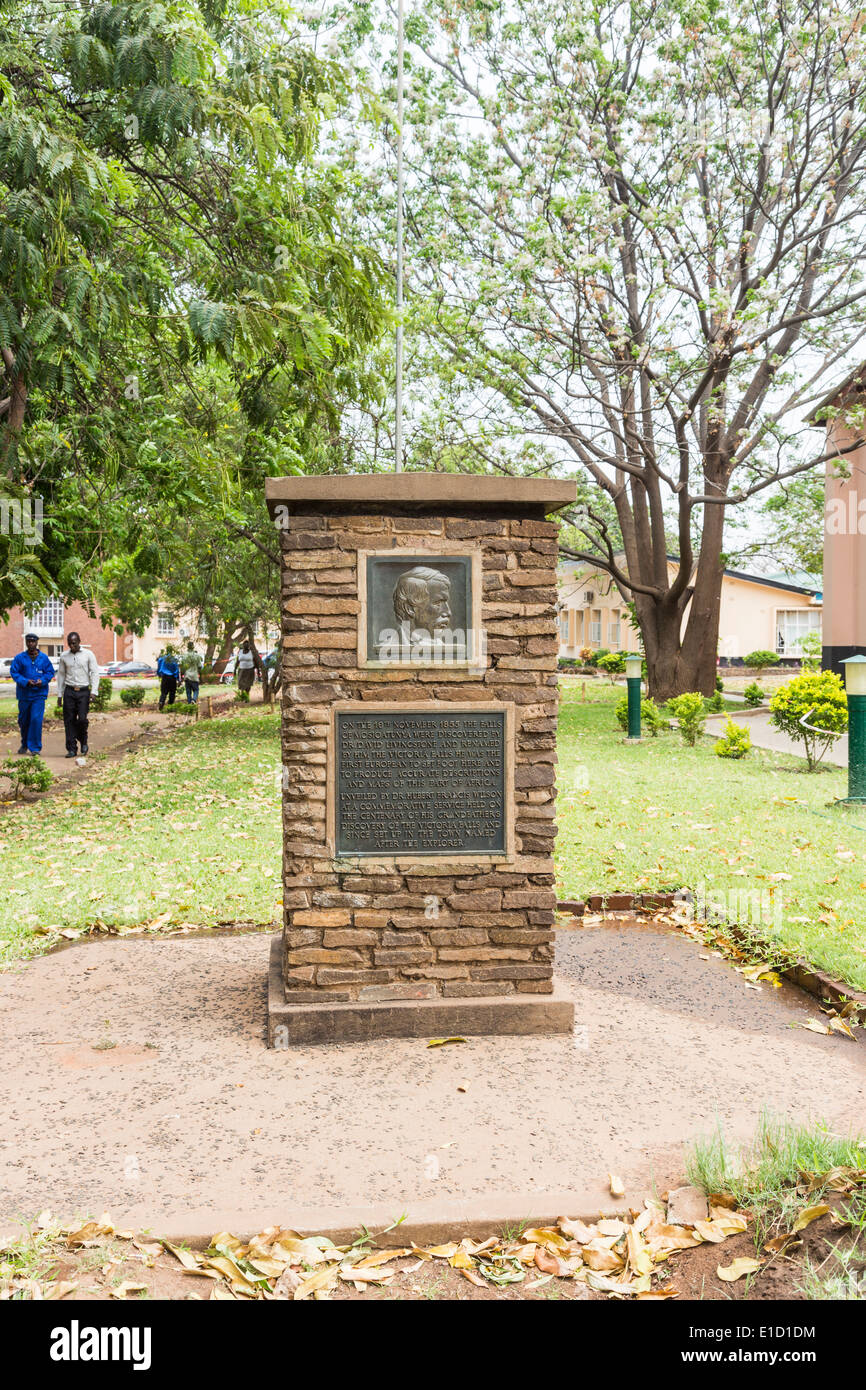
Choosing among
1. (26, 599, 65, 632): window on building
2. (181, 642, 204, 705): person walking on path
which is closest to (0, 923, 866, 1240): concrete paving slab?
(181, 642, 204, 705): person walking on path

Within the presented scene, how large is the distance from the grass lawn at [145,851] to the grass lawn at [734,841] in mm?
2439

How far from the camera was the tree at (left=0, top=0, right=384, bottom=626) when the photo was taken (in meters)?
6.76

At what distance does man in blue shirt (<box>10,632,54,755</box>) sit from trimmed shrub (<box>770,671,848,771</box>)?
10.1m

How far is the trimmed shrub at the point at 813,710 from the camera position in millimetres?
13078

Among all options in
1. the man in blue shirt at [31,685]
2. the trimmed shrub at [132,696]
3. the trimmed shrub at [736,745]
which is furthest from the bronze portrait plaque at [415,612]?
the trimmed shrub at [132,696]

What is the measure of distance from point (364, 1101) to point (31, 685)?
40.7 ft

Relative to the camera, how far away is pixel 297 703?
4707 mm

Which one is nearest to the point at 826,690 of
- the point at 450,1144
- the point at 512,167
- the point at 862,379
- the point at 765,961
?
the point at 862,379

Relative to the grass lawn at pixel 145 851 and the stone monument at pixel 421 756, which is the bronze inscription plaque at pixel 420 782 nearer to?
the stone monument at pixel 421 756

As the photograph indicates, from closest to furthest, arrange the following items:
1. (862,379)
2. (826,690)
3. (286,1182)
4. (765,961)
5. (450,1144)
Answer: (286,1182) → (450,1144) → (765,961) → (826,690) → (862,379)

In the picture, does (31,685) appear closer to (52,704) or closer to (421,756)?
(421,756)

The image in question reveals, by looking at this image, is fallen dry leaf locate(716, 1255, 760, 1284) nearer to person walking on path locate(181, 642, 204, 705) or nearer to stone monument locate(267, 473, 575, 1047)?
stone monument locate(267, 473, 575, 1047)

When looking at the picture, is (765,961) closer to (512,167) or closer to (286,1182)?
(286,1182)

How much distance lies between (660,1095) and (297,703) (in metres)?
2.23
